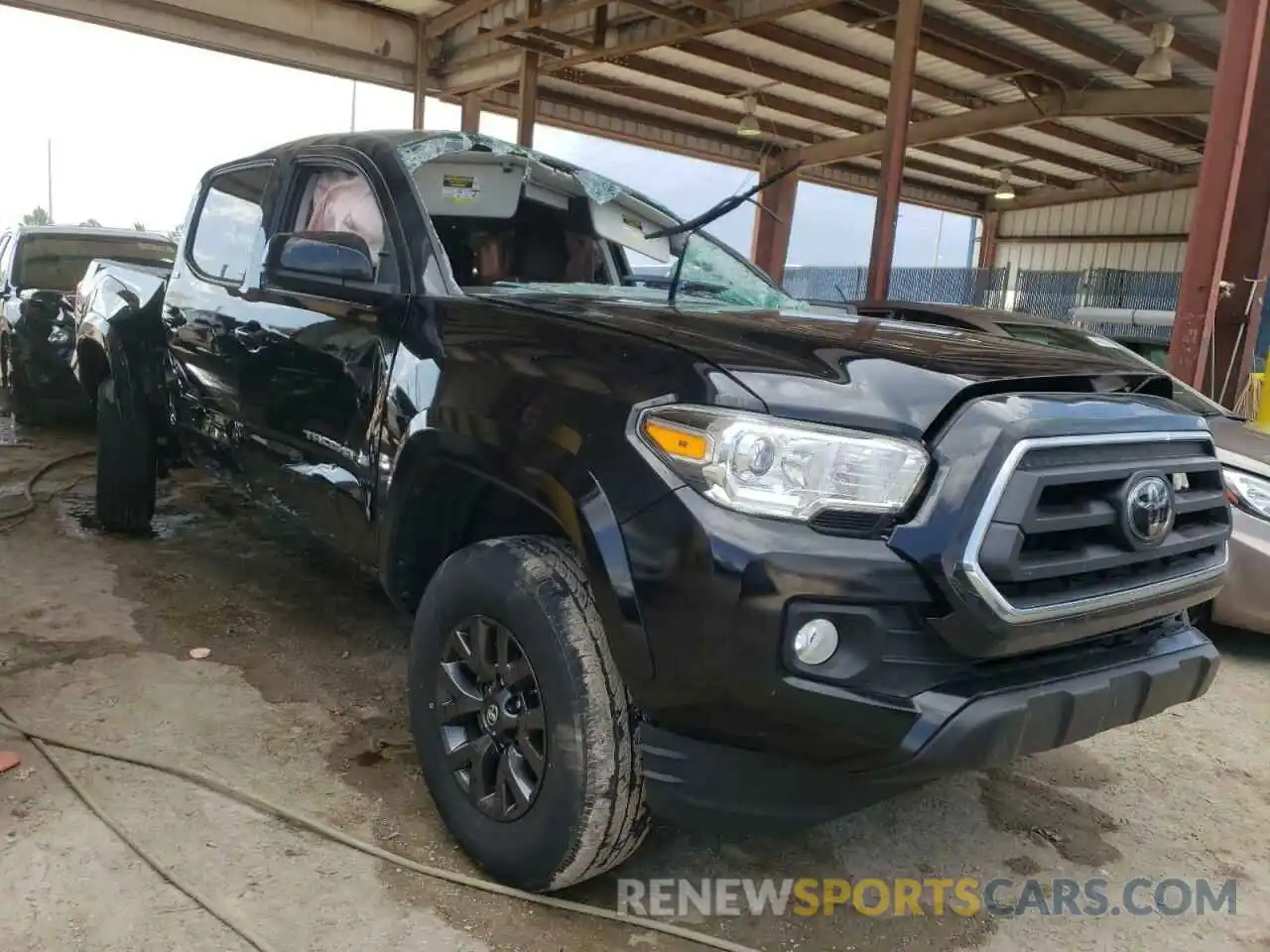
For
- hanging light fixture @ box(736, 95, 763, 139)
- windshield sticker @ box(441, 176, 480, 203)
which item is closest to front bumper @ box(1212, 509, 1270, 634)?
windshield sticker @ box(441, 176, 480, 203)

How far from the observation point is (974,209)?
25844 mm

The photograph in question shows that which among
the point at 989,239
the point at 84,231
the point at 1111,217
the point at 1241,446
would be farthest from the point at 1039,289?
the point at 84,231

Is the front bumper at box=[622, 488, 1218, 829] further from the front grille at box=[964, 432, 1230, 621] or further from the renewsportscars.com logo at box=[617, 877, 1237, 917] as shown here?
the renewsportscars.com logo at box=[617, 877, 1237, 917]

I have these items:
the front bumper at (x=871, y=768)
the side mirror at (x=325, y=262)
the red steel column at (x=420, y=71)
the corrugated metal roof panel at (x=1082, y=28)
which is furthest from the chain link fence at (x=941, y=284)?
the front bumper at (x=871, y=768)

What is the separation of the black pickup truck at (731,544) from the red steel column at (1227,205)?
510cm

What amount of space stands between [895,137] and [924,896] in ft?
32.7

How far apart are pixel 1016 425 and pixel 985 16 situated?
11.7 meters

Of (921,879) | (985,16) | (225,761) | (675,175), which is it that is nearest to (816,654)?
(921,879)

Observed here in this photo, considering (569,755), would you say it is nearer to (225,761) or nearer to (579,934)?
(579,934)

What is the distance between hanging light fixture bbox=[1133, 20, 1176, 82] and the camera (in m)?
10.9

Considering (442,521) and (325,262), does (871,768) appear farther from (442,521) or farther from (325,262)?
(325,262)

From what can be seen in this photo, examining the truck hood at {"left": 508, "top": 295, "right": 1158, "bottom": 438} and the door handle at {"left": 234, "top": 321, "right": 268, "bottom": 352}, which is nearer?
the truck hood at {"left": 508, "top": 295, "right": 1158, "bottom": 438}

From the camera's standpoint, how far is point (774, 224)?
1953 centimetres

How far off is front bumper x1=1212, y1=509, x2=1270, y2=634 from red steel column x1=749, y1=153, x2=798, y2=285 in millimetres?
15986
